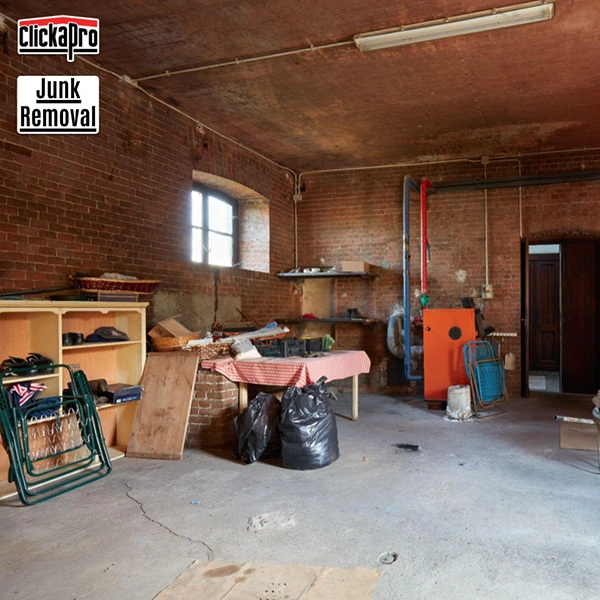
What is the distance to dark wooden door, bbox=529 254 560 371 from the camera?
10062 millimetres

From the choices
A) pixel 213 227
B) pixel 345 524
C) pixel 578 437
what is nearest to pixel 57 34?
pixel 213 227

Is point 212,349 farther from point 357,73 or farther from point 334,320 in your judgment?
point 334,320

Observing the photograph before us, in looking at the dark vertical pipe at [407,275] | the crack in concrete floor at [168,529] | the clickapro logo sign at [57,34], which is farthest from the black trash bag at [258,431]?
the dark vertical pipe at [407,275]

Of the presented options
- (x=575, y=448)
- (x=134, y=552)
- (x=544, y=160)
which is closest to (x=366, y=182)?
(x=544, y=160)

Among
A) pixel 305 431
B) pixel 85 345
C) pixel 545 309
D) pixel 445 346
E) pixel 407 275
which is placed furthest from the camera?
pixel 545 309

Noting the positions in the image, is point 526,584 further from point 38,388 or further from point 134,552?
point 38,388

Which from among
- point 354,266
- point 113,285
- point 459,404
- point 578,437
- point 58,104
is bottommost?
point 578,437

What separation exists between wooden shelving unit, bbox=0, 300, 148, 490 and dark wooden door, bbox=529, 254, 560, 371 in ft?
26.7

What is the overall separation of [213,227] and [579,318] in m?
5.97

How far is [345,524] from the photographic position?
304 centimetres

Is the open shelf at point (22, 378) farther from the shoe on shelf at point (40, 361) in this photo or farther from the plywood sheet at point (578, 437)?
the plywood sheet at point (578, 437)

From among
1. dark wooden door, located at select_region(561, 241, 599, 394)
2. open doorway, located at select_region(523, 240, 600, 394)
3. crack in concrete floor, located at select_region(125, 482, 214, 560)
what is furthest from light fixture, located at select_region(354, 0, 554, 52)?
dark wooden door, located at select_region(561, 241, 599, 394)

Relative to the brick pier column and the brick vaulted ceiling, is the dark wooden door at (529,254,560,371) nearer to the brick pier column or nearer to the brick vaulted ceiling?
the brick vaulted ceiling

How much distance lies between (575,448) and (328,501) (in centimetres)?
259
